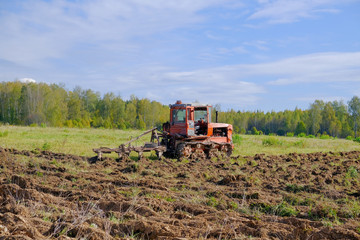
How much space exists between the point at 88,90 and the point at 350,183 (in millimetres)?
84459

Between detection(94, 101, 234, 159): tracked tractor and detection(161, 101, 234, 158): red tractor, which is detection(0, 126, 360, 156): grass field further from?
detection(161, 101, 234, 158): red tractor

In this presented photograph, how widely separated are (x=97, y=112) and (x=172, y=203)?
76.9 metres

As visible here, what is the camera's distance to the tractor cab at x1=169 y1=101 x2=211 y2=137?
1540 centimetres

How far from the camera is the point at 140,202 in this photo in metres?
7.11

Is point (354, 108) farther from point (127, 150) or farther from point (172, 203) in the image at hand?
point (172, 203)

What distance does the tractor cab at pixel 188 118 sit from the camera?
606 inches

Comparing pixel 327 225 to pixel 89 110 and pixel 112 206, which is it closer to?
pixel 112 206

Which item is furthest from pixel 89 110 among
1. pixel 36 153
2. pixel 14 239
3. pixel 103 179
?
pixel 14 239

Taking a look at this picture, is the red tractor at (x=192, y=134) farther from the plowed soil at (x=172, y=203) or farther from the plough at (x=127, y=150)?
the plowed soil at (x=172, y=203)

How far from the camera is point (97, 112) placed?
81.7 m

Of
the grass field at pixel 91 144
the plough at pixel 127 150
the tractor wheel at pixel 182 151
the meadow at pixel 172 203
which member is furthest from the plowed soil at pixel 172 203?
the grass field at pixel 91 144

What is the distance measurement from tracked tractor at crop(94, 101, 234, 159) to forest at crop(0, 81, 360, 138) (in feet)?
165

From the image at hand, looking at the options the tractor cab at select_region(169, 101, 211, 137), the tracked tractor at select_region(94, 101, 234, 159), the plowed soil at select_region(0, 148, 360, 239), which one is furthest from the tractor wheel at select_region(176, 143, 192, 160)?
the plowed soil at select_region(0, 148, 360, 239)

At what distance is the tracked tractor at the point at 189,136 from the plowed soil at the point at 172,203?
2.41 m
